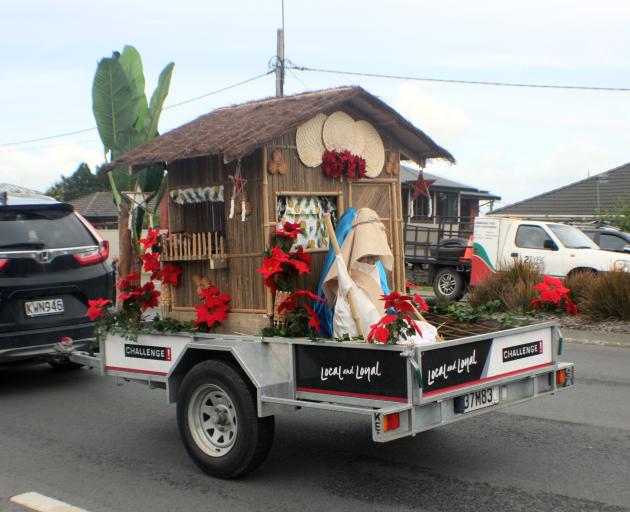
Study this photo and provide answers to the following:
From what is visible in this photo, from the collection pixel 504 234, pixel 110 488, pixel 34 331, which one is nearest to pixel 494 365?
pixel 110 488

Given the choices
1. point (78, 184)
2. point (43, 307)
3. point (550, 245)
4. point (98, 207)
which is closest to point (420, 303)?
point (43, 307)

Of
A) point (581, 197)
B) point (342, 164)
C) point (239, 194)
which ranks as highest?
point (581, 197)

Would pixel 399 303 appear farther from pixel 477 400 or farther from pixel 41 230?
pixel 41 230

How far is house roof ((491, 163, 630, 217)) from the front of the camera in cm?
3506

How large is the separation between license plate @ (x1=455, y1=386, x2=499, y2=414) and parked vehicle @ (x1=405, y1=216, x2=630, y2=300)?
9.77 meters

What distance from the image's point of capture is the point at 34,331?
816 cm

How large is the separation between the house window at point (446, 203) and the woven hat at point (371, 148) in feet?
109

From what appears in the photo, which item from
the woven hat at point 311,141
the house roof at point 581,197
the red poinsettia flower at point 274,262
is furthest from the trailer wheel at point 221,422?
the house roof at point 581,197

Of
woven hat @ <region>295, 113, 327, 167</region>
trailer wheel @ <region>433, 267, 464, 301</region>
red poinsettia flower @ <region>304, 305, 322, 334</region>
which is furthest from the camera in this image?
trailer wheel @ <region>433, 267, 464, 301</region>

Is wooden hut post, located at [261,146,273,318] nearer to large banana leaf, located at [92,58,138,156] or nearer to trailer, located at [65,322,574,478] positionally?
trailer, located at [65,322,574,478]

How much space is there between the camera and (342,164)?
6758 millimetres

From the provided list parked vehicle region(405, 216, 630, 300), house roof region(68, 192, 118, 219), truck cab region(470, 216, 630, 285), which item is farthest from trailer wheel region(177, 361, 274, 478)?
house roof region(68, 192, 118, 219)

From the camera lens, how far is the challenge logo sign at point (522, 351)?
224 inches

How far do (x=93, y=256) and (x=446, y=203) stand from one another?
33.8 m
